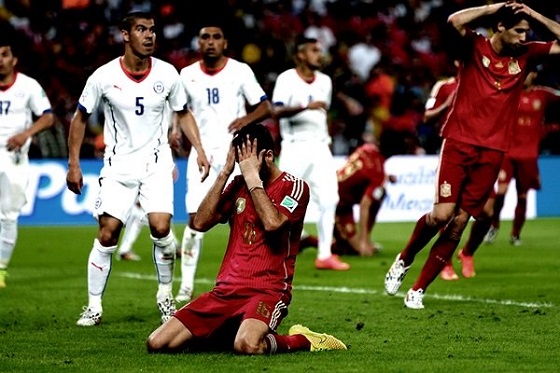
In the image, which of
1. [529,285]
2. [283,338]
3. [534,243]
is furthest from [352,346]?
[534,243]

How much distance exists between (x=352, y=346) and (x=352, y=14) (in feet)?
Answer: 59.1

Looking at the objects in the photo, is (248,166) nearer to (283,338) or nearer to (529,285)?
(283,338)

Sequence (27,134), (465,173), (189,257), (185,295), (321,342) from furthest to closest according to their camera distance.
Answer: (27,134)
(189,257)
(185,295)
(465,173)
(321,342)

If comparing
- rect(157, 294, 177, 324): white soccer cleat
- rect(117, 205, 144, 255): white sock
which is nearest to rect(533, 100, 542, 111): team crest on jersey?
rect(117, 205, 144, 255): white sock

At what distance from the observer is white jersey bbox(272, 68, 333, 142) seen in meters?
13.6

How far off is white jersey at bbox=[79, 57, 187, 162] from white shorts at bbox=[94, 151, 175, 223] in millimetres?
74

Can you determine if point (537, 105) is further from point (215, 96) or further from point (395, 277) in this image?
point (395, 277)

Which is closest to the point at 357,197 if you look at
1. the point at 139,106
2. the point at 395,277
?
the point at 395,277

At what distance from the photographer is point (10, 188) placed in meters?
12.4

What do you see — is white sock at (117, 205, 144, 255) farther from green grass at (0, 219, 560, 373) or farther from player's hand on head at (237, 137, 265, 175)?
player's hand on head at (237, 137, 265, 175)

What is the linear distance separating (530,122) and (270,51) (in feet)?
23.9

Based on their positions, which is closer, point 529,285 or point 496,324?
point 496,324

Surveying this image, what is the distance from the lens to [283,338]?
7090mm

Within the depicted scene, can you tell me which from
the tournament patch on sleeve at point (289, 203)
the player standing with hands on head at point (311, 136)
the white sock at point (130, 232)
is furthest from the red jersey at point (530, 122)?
the tournament patch on sleeve at point (289, 203)
